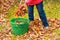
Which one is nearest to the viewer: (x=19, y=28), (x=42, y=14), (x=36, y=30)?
(x=19, y=28)

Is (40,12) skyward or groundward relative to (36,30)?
skyward

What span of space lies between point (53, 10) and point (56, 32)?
60.3 inches

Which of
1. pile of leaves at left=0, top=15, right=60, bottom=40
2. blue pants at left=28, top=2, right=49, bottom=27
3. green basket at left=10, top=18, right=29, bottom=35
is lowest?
pile of leaves at left=0, top=15, right=60, bottom=40

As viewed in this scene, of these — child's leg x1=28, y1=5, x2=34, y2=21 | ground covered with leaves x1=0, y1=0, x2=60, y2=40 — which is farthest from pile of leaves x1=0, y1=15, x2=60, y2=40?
child's leg x1=28, y1=5, x2=34, y2=21

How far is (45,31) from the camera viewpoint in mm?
5457

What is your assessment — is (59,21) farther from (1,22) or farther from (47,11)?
(1,22)

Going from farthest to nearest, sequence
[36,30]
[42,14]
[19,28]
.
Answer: [36,30]
[42,14]
[19,28]

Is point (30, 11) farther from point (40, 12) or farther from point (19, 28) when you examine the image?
point (19, 28)

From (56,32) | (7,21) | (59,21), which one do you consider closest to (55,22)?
(59,21)

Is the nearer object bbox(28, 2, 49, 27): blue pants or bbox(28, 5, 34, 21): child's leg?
bbox(28, 2, 49, 27): blue pants

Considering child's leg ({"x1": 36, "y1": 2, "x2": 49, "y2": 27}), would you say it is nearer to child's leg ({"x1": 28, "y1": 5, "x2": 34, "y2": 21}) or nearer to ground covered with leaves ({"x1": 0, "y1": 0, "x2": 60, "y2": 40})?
ground covered with leaves ({"x1": 0, "y1": 0, "x2": 60, "y2": 40})

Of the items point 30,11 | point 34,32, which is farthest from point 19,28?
point 30,11

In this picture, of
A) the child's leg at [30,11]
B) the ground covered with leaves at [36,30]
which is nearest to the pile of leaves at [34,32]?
the ground covered with leaves at [36,30]

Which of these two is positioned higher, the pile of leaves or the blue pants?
the blue pants
